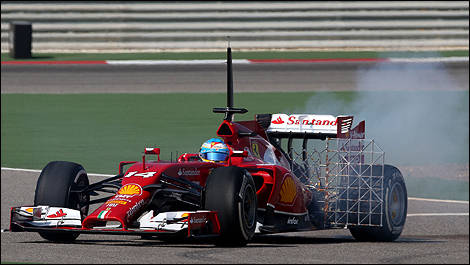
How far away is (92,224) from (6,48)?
24.9 m

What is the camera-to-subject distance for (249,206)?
36.8 feet

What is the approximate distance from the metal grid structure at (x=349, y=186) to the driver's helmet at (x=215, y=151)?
4.92 ft

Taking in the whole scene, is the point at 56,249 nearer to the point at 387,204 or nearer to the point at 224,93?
the point at 387,204

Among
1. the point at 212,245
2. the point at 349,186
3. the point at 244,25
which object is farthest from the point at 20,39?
the point at 212,245

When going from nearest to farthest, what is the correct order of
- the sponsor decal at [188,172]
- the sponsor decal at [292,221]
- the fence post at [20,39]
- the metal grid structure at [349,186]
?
the sponsor decal at [188,172]
the sponsor decal at [292,221]
the metal grid structure at [349,186]
the fence post at [20,39]

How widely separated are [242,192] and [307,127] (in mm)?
3538

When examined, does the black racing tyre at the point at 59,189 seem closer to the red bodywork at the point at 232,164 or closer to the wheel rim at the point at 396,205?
the red bodywork at the point at 232,164

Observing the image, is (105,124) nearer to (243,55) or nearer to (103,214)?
(243,55)

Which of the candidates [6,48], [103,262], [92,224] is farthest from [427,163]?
[6,48]

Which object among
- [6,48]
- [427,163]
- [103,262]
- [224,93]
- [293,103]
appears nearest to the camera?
[103,262]

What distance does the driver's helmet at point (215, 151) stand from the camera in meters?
12.2

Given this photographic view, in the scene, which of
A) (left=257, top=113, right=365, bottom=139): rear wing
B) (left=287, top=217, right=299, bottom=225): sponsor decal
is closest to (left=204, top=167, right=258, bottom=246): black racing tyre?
(left=287, top=217, right=299, bottom=225): sponsor decal

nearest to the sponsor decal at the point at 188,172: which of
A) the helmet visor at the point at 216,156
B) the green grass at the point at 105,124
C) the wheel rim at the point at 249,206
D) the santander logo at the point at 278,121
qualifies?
the helmet visor at the point at 216,156

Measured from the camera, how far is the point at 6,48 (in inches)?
1367
